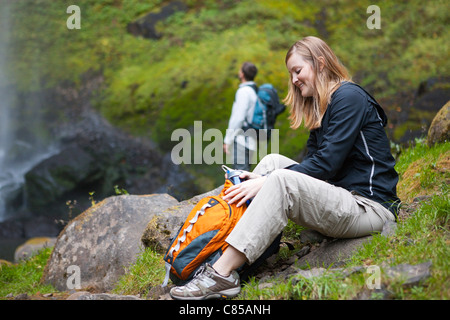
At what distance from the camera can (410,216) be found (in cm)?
341


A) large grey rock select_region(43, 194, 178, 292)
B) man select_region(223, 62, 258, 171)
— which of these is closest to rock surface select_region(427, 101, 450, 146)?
man select_region(223, 62, 258, 171)

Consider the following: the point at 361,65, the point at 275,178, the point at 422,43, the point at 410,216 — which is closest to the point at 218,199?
the point at 275,178

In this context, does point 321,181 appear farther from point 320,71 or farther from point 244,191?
point 320,71

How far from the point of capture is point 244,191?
10.1 feet

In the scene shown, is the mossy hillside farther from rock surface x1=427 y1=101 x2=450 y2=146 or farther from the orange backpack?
the orange backpack

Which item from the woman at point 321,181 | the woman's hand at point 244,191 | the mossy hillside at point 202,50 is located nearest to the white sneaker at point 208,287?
the woman at point 321,181

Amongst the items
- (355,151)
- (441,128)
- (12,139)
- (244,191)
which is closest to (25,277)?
(244,191)

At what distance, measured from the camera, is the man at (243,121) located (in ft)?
22.1

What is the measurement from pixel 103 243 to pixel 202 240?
218 centimetres

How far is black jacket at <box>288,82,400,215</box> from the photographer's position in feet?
10.2

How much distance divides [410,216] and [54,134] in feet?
36.3

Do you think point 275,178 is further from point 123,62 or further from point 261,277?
point 123,62

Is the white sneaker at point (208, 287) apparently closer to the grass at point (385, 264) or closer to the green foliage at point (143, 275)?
the grass at point (385, 264)

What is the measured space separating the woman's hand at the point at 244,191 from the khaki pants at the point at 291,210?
14 centimetres
